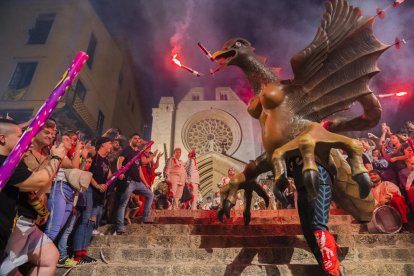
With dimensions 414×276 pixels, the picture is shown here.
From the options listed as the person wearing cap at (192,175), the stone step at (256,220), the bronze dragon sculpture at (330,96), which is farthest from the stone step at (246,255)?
the person wearing cap at (192,175)

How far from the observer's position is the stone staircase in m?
2.78

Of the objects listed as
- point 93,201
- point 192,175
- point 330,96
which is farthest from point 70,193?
point 192,175

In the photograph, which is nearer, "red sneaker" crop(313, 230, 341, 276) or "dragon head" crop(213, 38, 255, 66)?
"red sneaker" crop(313, 230, 341, 276)

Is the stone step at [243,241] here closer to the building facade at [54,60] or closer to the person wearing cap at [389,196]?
the person wearing cap at [389,196]

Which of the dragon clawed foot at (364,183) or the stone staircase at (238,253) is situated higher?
the dragon clawed foot at (364,183)

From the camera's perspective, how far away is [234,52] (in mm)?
2982

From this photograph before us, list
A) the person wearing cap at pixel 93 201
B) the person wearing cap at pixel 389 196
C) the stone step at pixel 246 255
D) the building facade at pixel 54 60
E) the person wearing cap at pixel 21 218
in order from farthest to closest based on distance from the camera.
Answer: the building facade at pixel 54 60 → the person wearing cap at pixel 389 196 → the person wearing cap at pixel 93 201 → the stone step at pixel 246 255 → the person wearing cap at pixel 21 218

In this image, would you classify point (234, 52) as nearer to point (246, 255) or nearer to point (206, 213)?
point (246, 255)

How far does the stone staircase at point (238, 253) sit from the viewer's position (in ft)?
9.11

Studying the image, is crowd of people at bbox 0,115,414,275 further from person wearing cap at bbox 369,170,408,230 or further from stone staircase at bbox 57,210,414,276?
stone staircase at bbox 57,210,414,276

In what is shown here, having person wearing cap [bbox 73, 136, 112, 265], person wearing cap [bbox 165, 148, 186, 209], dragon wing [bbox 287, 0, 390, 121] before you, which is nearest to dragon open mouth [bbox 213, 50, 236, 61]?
dragon wing [bbox 287, 0, 390, 121]

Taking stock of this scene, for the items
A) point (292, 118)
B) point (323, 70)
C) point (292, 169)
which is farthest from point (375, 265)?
point (323, 70)

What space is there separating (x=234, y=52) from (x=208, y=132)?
23194mm

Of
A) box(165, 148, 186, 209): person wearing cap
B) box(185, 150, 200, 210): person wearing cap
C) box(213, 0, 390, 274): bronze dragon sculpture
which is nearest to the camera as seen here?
box(213, 0, 390, 274): bronze dragon sculpture
